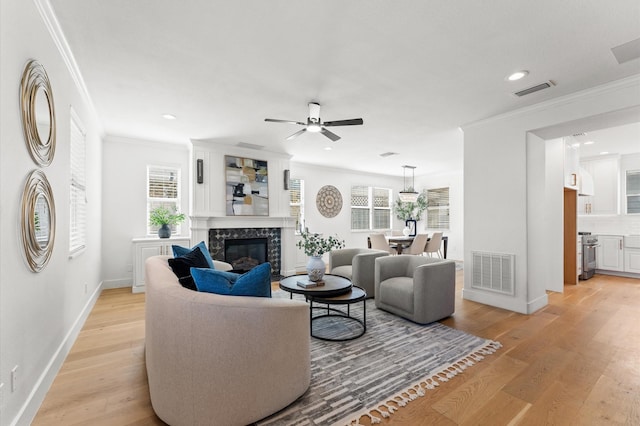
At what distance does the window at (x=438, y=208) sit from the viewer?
8852 millimetres

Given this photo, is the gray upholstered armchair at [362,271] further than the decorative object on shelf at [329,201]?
No

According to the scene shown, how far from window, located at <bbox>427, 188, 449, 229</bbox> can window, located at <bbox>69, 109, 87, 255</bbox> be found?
858cm

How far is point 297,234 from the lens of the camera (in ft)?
23.4

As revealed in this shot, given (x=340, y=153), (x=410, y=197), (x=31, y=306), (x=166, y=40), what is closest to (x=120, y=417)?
(x=31, y=306)

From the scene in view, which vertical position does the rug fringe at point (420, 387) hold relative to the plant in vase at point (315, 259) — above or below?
below

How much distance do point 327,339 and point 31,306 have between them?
227 centimetres

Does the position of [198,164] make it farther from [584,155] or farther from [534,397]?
[584,155]

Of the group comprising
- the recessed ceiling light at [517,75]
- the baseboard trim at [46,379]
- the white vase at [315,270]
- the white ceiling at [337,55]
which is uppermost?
the white ceiling at [337,55]

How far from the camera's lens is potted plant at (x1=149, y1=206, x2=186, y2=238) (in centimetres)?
512

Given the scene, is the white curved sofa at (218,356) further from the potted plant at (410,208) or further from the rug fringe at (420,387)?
the potted plant at (410,208)

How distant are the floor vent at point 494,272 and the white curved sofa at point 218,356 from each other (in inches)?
131

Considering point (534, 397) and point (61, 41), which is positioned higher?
point (61, 41)

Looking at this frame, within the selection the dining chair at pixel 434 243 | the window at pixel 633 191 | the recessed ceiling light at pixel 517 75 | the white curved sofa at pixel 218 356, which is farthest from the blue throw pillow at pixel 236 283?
the window at pixel 633 191

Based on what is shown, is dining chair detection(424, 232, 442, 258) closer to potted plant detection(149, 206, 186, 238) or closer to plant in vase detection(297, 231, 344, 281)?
plant in vase detection(297, 231, 344, 281)
